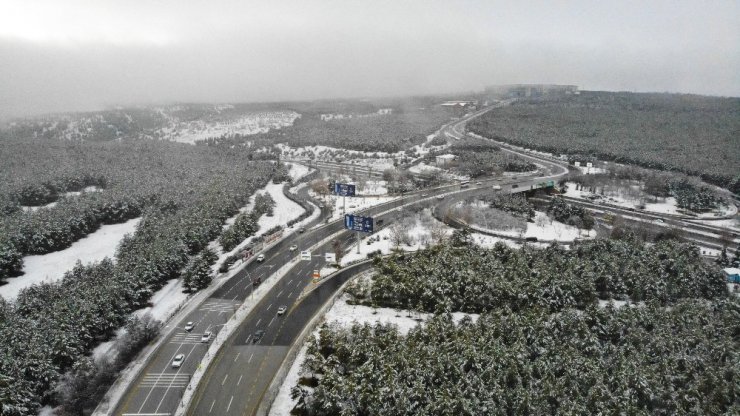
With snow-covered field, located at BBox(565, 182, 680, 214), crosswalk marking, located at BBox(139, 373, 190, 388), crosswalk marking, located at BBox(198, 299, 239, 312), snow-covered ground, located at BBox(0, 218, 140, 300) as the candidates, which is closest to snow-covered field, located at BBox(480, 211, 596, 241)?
snow-covered field, located at BBox(565, 182, 680, 214)

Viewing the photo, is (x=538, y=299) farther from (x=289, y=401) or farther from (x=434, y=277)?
(x=289, y=401)

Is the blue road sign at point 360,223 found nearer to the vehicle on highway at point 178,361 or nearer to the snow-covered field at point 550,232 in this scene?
the snow-covered field at point 550,232

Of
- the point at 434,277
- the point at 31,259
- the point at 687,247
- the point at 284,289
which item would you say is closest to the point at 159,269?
the point at 284,289

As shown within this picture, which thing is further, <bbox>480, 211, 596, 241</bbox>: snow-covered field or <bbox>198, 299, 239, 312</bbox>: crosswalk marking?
<bbox>480, 211, 596, 241</bbox>: snow-covered field

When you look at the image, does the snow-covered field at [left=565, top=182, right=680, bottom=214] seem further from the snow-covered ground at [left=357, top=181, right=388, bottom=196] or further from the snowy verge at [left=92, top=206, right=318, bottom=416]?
the snowy verge at [left=92, top=206, right=318, bottom=416]

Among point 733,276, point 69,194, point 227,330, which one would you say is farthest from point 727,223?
point 69,194

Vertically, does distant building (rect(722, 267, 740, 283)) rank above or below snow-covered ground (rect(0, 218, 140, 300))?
above
